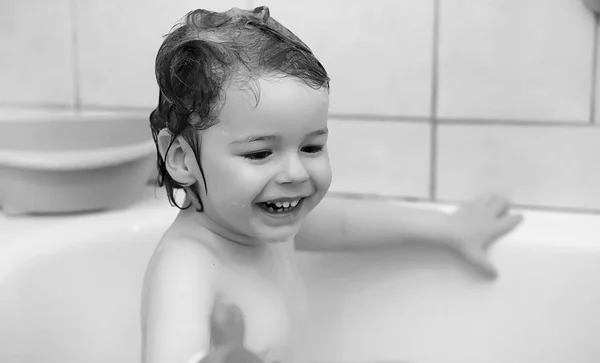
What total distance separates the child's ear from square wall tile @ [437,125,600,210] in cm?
48

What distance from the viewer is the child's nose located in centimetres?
74

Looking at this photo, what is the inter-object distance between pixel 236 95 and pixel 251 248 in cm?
22

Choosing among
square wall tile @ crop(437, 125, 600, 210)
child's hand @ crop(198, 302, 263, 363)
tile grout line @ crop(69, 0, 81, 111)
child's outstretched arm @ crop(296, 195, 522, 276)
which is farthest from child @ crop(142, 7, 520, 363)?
tile grout line @ crop(69, 0, 81, 111)

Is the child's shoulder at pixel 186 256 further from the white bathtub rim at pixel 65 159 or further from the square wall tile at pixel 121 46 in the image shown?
the square wall tile at pixel 121 46

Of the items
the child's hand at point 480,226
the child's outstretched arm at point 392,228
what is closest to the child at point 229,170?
the child's outstretched arm at point 392,228

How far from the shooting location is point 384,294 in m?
1.08

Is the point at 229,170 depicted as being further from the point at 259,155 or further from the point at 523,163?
the point at 523,163

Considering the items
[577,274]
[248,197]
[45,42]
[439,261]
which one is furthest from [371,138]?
[45,42]

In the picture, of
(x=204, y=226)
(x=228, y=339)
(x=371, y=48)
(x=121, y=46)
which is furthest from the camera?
(x=121, y=46)

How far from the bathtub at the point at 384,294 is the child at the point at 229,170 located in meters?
0.23

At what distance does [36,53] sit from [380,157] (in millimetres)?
659

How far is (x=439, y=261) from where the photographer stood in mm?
1062

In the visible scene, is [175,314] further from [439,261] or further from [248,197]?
[439,261]

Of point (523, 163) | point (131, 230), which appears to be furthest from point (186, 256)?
point (523, 163)
